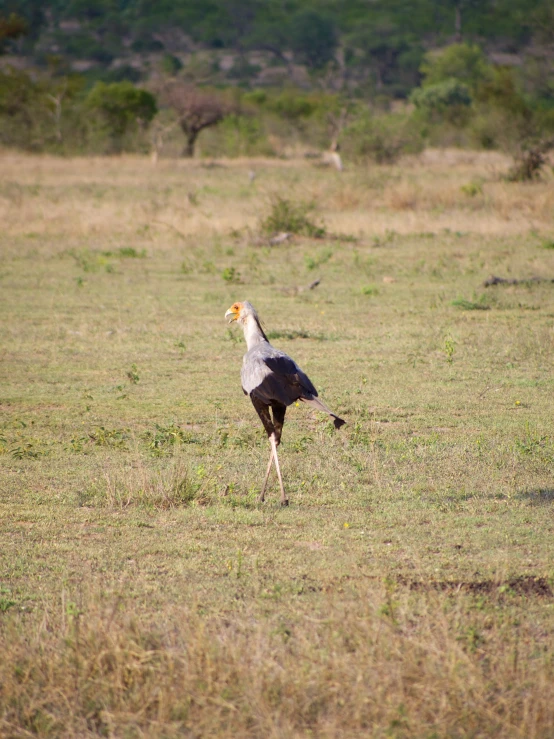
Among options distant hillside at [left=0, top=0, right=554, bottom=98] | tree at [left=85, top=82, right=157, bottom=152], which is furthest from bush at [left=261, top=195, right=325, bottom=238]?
distant hillside at [left=0, top=0, right=554, bottom=98]

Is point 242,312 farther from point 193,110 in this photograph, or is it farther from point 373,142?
point 193,110

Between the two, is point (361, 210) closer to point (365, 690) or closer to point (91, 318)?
point (91, 318)

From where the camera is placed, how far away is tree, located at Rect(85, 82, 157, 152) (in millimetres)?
38844

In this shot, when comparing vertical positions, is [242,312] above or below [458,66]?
above

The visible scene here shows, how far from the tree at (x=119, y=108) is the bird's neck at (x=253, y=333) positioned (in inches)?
1342

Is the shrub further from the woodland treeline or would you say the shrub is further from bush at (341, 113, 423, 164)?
bush at (341, 113, 423, 164)

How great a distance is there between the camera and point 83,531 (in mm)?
5023

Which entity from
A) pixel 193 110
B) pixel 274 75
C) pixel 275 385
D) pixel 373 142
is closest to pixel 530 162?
pixel 373 142

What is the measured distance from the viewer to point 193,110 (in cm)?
3981

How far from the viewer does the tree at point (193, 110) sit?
39594 millimetres

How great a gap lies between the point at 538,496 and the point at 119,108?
123 feet

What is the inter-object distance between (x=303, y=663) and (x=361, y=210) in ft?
58.5

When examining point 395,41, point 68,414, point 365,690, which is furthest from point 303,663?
point 395,41

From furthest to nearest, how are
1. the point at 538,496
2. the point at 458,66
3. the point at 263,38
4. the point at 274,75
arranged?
the point at 263,38 < the point at 274,75 < the point at 458,66 < the point at 538,496
